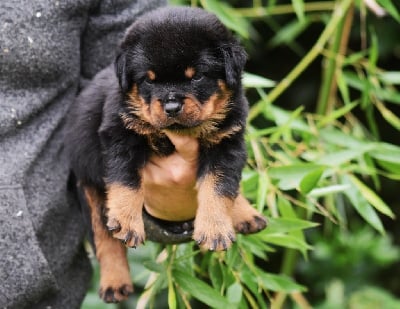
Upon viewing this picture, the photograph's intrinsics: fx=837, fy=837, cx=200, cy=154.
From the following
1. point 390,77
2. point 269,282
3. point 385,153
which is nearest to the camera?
point 269,282

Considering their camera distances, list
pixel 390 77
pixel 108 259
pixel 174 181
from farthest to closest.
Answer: pixel 390 77 < pixel 108 259 < pixel 174 181

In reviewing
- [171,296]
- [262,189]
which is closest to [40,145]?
[171,296]

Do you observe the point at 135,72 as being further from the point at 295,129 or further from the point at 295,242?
the point at 295,129

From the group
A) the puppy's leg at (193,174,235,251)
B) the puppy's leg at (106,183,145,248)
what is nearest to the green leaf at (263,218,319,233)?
the puppy's leg at (193,174,235,251)

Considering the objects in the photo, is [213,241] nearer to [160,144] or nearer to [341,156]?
[160,144]

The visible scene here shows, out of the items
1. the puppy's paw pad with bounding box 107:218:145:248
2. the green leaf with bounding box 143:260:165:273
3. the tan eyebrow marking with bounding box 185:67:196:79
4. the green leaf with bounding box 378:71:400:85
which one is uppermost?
the tan eyebrow marking with bounding box 185:67:196:79

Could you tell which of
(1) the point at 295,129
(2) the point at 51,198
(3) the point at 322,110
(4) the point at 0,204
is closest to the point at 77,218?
(2) the point at 51,198

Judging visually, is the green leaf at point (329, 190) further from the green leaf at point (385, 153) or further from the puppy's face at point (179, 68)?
the puppy's face at point (179, 68)

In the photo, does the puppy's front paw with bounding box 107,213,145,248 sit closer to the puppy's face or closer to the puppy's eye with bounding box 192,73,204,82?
the puppy's face
